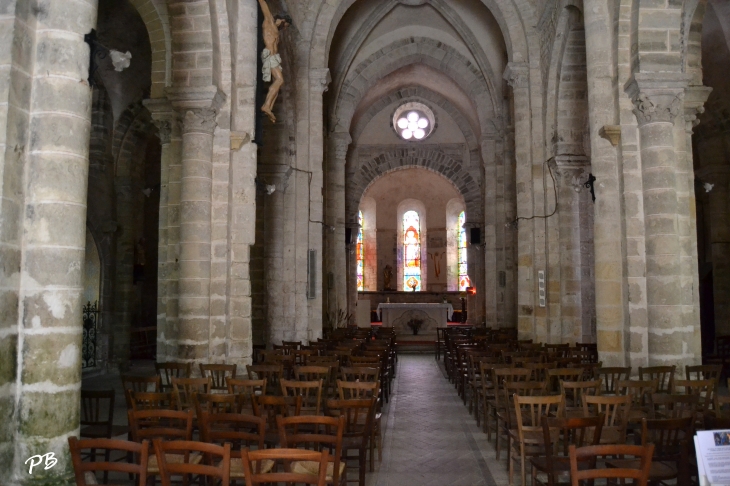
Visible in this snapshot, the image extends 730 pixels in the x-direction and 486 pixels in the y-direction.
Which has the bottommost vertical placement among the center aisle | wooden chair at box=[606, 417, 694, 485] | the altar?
the center aisle

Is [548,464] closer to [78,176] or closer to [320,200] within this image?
[78,176]

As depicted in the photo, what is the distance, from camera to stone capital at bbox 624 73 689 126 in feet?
27.5

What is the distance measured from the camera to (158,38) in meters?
9.70

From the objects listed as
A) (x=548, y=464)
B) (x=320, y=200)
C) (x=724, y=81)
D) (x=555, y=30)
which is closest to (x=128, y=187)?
(x=320, y=200)

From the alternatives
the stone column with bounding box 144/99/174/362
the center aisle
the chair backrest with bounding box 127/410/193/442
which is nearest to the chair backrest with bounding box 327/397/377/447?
the center aisle

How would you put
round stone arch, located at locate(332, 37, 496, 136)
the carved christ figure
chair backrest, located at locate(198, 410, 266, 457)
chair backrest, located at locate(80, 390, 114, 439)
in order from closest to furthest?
chair backrest, located at locate(198, 410, 266, 457), chair backrest, located at locate(80, 390, 114, 439), the carved christ figure, round stone arch, located at locate(332, 37, 496, 136)

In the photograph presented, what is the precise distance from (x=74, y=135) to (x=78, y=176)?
31 centimetres

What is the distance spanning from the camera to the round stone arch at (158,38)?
9555 mm

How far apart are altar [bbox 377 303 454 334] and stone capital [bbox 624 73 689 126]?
1475cm

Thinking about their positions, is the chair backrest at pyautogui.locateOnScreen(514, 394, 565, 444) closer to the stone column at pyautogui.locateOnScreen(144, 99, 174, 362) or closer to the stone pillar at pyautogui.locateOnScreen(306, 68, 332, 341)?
the stone column at pyautogui.locateOnScreen(144, 99, 174, 362)

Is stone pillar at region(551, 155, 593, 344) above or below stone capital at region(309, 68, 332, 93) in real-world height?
below

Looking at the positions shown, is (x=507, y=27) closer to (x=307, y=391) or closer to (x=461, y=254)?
(x=307, y=391)

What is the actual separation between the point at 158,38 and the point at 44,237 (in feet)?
19.7

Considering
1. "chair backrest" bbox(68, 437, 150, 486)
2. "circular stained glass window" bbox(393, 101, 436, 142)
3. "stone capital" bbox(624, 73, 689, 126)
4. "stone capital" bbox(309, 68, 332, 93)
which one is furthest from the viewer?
"circular stained glass window" bbox(393, 101, 436, 142)
